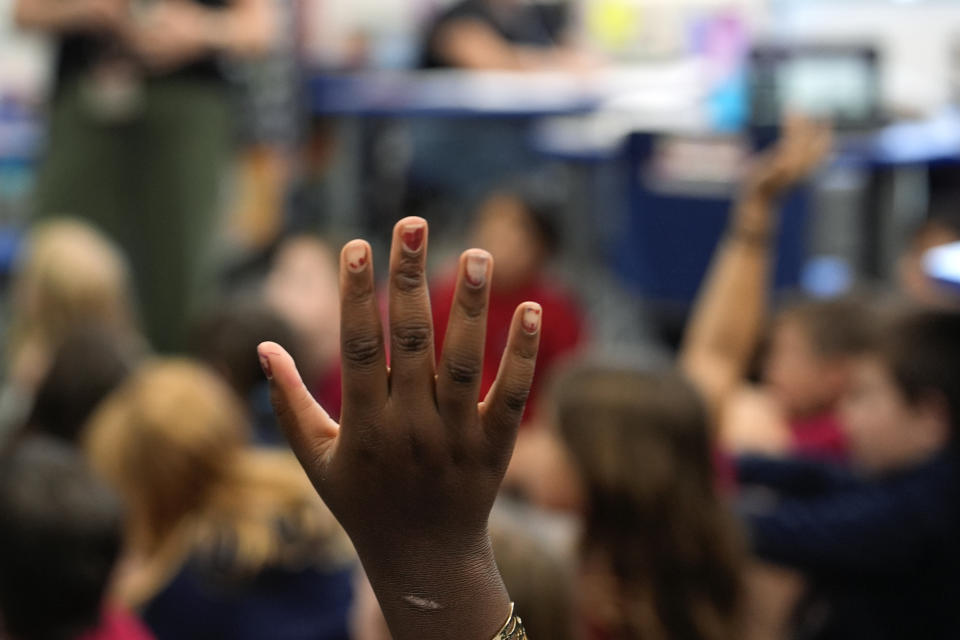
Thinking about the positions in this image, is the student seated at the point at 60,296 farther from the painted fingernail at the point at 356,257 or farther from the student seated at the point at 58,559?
the painted fingernail at the point at 356,257

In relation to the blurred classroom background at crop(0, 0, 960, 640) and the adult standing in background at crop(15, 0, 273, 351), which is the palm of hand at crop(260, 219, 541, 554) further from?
the adult standing in background at crop(15, 0, 273, 351)

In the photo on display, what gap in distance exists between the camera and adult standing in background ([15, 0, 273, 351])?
345 cm

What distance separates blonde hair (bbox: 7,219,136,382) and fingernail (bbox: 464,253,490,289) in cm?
257

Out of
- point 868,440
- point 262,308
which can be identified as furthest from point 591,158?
point 868,440

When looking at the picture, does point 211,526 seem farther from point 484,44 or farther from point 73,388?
point 484,44

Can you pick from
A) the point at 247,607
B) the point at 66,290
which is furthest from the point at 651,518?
the point at 66,290

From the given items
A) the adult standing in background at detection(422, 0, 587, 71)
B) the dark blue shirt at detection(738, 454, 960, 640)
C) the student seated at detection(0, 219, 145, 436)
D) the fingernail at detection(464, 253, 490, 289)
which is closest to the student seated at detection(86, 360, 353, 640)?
the dark blue shirt at detection(738, 454, 960, 640)

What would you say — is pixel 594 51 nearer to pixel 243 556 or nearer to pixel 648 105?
pixel 648 105

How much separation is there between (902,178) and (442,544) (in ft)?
17.4

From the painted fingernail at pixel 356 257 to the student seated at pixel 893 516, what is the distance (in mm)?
1405

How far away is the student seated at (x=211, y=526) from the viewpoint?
1.87 metres

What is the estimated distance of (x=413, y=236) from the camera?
580 mm

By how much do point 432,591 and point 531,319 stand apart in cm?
14

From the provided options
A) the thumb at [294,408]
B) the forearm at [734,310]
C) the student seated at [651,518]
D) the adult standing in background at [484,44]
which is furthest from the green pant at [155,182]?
the thumb at [294,408]
